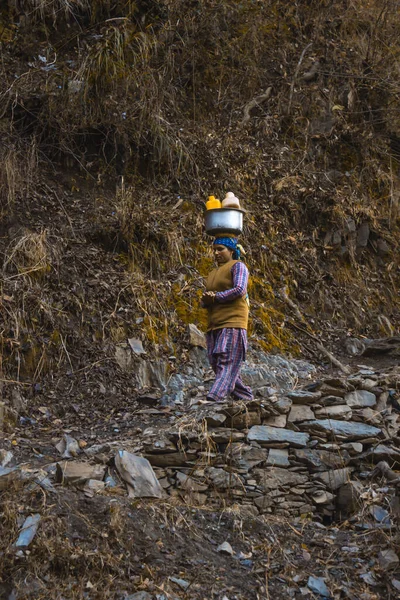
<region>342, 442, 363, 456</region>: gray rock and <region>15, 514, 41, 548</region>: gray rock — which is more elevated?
<region>15, 514, 41, 548</region>: gray rock

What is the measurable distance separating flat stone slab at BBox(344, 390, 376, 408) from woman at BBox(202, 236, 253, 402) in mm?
836

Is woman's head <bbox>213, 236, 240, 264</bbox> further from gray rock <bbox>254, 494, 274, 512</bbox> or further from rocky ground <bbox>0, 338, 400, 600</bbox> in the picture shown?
gray rock <bbox>254, 494, 274, 512</bbox>

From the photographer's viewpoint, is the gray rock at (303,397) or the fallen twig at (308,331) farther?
the fallen twig at (308,331)

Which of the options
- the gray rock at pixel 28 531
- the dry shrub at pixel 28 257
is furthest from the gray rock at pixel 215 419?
the dry shrub at pixel 28 257

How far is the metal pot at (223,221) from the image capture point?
5.97 m

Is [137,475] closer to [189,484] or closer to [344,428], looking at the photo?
[189,484]

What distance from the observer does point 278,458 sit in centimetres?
518

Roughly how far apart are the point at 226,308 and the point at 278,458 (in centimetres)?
133

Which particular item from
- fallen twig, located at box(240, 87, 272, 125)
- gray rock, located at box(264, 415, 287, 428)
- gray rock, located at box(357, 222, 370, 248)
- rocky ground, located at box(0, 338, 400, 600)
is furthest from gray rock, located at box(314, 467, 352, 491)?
fallen twig, located at box(240, 87, 272, 125)

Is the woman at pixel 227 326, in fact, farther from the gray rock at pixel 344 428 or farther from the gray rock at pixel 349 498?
the gray rock at pixel 349 498

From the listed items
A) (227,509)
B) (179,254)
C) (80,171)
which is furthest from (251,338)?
(227,509)

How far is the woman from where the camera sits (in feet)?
18.7

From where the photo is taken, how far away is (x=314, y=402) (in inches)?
225

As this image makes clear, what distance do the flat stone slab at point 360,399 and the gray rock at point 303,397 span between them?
1.08 ft
